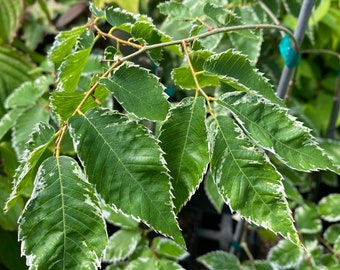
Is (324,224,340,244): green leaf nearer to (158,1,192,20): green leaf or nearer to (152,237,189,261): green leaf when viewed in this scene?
(152,237,189,261): green leaf

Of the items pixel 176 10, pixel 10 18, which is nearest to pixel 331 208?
pixel 176 10

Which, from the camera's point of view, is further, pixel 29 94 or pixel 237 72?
pixel 29 94

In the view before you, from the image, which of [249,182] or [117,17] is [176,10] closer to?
[117,17]

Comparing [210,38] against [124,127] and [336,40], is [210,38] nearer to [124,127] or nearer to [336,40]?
[124,127]

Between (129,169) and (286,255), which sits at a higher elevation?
(129,169)

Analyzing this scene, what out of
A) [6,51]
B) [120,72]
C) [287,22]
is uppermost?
[120,72]

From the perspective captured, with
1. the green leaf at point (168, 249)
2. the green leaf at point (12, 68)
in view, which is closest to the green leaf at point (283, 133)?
the green leaf at point (168, 249)

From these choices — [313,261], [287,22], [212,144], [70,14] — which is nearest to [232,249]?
[313,261]
